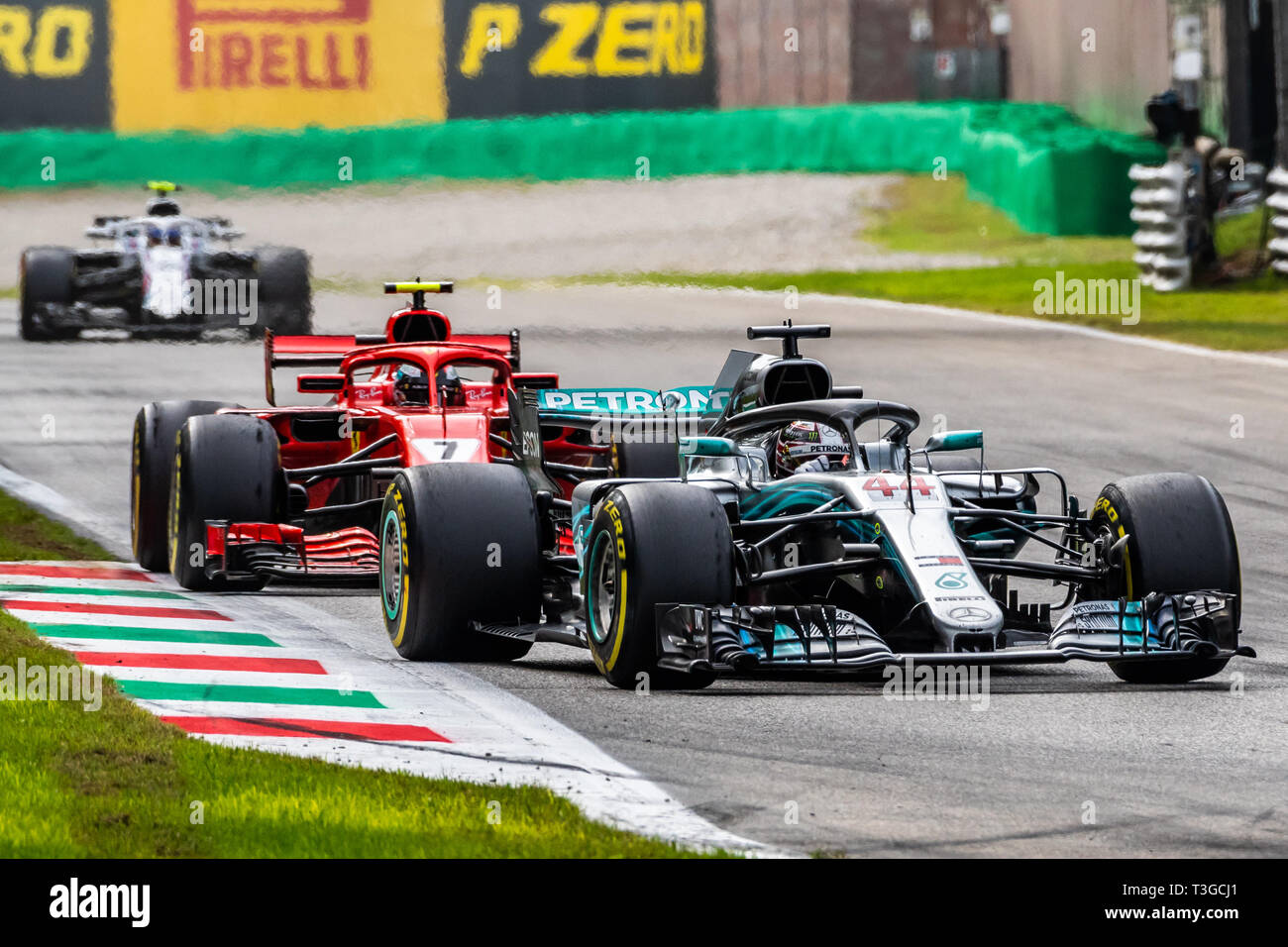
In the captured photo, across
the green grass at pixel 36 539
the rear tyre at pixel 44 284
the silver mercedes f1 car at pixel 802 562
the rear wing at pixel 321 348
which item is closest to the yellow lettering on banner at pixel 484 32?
the rear tyre at pixel 44 284

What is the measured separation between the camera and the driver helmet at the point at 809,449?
11.6 m

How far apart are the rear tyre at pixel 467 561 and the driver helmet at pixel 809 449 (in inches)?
53.7

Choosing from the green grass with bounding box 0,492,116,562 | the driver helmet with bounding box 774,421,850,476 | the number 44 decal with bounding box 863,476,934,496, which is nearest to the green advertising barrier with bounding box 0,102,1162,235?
the green grass with bounding box 0,492,116,562

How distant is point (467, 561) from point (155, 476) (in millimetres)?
4904

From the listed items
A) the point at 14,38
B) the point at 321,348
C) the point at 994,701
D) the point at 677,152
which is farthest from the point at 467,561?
the point at 14,38

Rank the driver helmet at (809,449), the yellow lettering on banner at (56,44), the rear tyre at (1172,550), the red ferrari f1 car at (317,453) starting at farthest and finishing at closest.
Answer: the yellow lettering on banner at (56,44)
the red ferrari f1 car at (317,453)
the driver helmet at (809,449)
the rear tyre at (1172,550)

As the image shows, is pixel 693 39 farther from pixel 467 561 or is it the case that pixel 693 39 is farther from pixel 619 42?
pixel 467 561

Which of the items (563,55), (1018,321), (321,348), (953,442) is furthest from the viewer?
(563,55)

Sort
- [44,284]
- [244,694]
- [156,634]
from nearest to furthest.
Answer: [244,694] → [156,634] → [44,284]

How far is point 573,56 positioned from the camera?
165ft

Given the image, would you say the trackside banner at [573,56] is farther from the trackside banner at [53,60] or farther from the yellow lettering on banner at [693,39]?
the trackside banner at [53,60]

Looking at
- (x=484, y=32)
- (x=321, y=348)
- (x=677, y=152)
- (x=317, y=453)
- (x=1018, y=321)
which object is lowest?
(x=317, y=453)

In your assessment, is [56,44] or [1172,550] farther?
[56,44]
